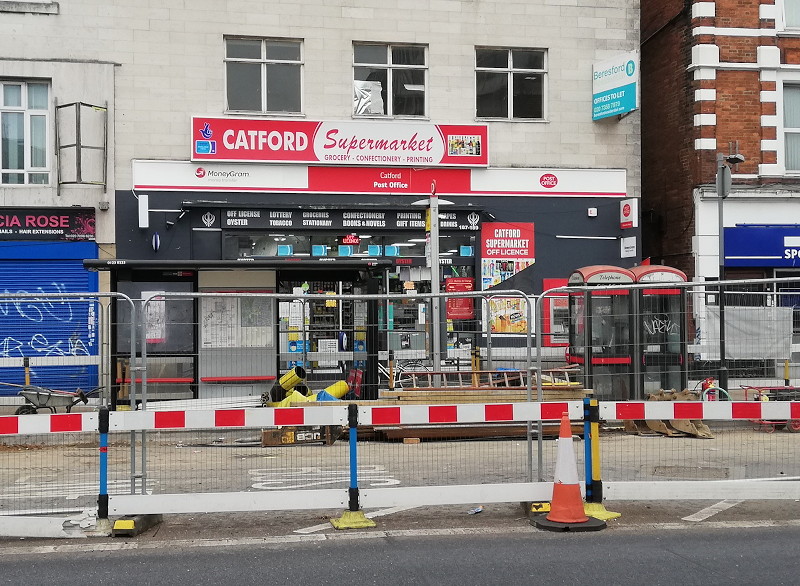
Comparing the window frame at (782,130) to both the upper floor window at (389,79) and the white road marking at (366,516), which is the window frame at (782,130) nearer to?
the upper floor window at (389,79)

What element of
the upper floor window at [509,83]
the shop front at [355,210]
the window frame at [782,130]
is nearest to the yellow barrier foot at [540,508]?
the shop front at [355,210]

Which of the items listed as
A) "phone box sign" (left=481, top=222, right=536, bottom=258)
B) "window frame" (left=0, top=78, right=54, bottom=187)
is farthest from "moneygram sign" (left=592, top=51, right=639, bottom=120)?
"window frame" (left=0, top=78, right=54, bottom=187)

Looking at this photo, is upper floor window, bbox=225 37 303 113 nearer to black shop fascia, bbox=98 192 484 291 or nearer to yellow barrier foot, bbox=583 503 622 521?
black shop fascia, bbox=98 192 484 291

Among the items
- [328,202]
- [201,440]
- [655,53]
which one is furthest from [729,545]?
[655,53]

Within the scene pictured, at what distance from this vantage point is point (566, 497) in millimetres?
8047

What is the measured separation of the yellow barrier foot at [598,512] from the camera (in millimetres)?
8367

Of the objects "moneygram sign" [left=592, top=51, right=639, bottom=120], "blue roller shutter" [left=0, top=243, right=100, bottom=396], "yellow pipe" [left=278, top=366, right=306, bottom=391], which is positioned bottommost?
"yellow pipe" [left=278, top=366, right=306, bottom=391]

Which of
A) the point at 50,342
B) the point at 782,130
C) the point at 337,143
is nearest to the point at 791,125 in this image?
the point at 782,130

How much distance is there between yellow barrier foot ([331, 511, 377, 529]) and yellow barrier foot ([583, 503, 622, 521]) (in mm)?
1894

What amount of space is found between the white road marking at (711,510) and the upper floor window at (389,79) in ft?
44.0

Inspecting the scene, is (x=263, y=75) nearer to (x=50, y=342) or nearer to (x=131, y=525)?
(x=50, y=342)

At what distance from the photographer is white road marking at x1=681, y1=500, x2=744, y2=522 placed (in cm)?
862

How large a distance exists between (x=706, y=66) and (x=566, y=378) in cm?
1049

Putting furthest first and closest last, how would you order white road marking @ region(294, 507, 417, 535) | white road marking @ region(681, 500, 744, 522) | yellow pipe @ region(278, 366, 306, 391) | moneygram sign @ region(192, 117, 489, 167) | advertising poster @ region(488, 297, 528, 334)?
moneygram sign @ region(192, 117, 489, 167) < advertising poster @ region(488, 297, 528, 334) < yellow pipe @ region(278, 366, 306, 391) < white road marking @ region(681, 500, 744, 522) < white road marking @ region(294, 507, 417, 535)
